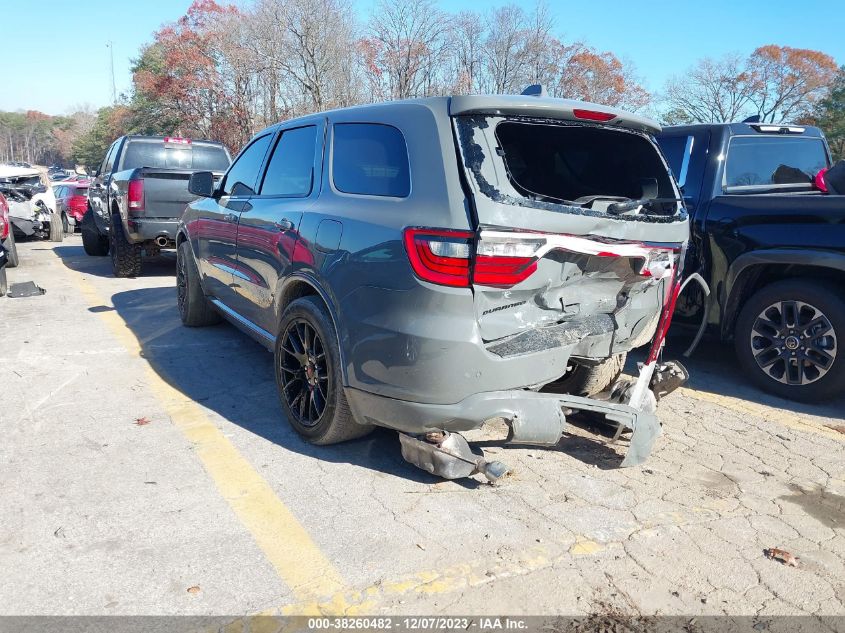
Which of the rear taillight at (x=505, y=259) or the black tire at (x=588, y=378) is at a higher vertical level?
the rear taillight at (x=505, y=259)

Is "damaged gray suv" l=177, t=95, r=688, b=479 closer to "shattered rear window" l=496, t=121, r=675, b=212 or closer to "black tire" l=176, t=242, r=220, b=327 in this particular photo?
"shattered rear window" l=496, t=121, r=675, b=212

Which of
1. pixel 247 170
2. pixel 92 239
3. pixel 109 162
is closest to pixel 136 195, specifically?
pixel 109 162

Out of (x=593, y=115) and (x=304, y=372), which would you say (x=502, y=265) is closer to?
(x=593, y=115)

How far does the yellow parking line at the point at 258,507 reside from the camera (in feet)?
8.45

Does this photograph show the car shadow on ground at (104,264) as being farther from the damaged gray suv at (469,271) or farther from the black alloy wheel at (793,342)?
the black alloy wheel at (793,342)

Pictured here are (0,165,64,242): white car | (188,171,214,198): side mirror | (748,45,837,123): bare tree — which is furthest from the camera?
(748,45,837,123): bare tree

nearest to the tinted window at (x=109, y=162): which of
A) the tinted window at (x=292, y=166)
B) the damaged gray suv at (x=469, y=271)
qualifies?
the tinted window at (x=292, y=166)

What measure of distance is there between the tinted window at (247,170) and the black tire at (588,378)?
259 cm

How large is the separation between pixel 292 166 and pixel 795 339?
3.67 m

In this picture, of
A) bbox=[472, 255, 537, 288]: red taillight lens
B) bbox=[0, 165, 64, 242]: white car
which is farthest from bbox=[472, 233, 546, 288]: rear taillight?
bbox=[0, 165, 64, 242]: white car

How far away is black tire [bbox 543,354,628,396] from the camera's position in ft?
12.5

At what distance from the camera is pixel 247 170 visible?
199 inches

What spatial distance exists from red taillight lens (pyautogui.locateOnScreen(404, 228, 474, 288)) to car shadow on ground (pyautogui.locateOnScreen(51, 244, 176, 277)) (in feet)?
26.5

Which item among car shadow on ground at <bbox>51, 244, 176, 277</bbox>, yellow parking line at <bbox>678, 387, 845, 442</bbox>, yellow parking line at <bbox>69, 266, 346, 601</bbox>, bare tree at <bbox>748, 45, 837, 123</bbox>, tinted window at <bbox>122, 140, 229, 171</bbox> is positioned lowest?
yellow parking line at <bbox>69, 266, 346, 601</bbox>
